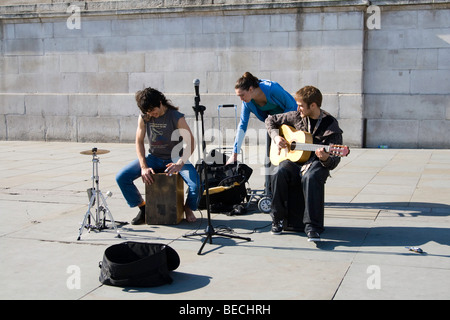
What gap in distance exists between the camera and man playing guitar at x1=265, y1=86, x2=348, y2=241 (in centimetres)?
551

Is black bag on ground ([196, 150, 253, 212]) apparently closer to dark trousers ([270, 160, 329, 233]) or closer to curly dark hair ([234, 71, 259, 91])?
curly dark hair ([234, 71, 259, 91])

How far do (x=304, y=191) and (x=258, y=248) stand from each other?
737 millimetres

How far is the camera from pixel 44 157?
12.0 m

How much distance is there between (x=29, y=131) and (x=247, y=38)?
6218 mm

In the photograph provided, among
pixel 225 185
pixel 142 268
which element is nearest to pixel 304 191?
pixel 225 185

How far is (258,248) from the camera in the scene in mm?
5352

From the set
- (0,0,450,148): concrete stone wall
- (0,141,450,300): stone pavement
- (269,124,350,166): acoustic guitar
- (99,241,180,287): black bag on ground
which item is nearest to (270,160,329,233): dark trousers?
(269,124,350,166): acoustic guitar

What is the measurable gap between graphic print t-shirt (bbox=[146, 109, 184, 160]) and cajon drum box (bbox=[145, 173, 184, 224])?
1.35 ft

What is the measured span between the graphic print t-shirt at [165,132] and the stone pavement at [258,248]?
866mm

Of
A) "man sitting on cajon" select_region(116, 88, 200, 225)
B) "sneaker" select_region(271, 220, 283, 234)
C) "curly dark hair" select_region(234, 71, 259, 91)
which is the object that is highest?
"curly dark hair" select_region(234, 71, 259, 91)

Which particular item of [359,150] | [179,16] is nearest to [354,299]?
[359,150]

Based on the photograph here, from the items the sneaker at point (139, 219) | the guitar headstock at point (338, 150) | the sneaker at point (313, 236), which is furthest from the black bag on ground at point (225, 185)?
the guitar headstock at point (338, 150)

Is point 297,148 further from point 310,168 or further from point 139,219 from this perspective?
point 139,219

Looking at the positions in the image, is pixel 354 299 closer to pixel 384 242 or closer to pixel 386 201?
pixel 384 242
